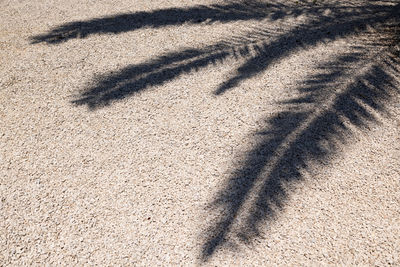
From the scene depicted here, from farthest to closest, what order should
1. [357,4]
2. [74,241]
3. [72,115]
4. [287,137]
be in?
[357,4] → [72,115] → [287,137] → [74,241]

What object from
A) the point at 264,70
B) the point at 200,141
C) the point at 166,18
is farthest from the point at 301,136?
the point at 166,18

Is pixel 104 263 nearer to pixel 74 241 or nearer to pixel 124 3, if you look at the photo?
pixel 74 241

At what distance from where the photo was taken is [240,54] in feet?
15.6

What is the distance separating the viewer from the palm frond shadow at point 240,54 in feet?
13.7

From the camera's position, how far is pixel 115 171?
3.18 metres

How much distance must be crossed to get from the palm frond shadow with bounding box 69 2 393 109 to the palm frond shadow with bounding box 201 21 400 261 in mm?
679

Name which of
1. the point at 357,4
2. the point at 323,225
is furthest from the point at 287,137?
the point at 357,4

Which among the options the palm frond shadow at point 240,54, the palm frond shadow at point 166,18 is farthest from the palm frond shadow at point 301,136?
the palm frond shadow at point 166,18

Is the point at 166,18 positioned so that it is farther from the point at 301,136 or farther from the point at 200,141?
the point at 301,136

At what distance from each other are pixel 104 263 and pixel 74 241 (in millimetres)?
304

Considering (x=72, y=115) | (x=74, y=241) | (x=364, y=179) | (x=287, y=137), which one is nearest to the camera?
(x=74, y=241)

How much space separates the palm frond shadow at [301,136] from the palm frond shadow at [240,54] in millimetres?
679

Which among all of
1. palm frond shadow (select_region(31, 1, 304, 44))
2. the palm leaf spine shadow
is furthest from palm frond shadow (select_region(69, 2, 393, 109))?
palm frond shadow (select_region(31, 1, 304, 44))

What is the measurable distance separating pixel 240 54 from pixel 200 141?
5.81 feet
